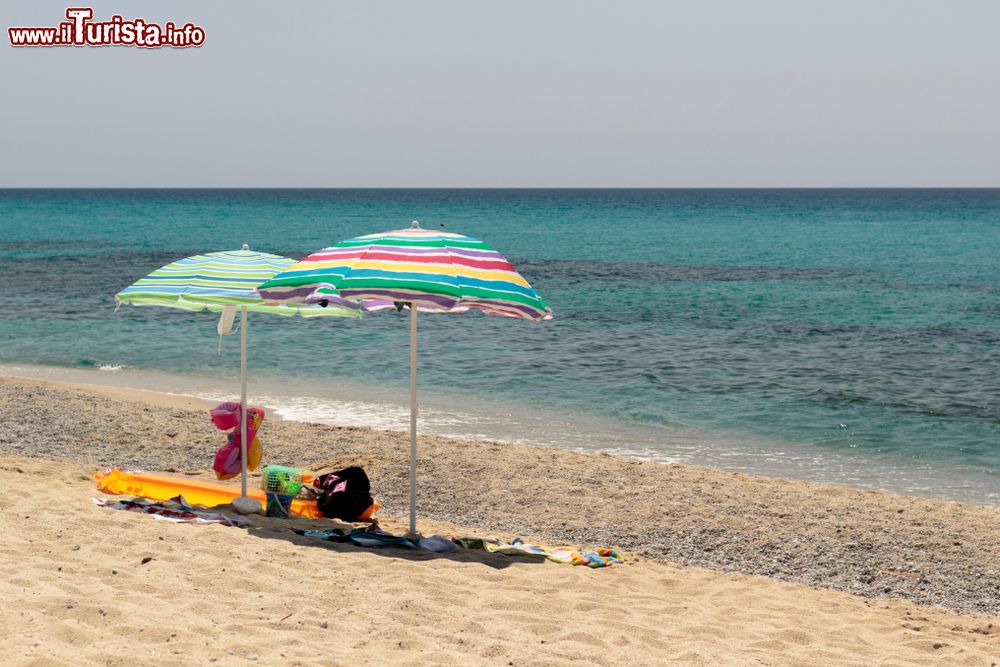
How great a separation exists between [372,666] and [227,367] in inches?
542

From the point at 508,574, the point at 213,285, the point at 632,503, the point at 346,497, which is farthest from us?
the point at 632,503

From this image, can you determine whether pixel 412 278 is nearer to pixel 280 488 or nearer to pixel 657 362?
pixel 280 488

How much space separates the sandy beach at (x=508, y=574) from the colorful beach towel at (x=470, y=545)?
0.15 metres

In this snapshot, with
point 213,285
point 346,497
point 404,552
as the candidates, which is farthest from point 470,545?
point 213,285

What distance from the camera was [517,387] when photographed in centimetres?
1652

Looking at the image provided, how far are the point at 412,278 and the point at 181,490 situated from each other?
348cm

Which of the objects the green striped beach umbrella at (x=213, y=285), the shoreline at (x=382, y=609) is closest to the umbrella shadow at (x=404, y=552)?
the shoreline at (x=382, y=609)

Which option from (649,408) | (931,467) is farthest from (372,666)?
(649,408)

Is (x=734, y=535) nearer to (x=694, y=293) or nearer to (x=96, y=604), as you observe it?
(x=96, y=604)

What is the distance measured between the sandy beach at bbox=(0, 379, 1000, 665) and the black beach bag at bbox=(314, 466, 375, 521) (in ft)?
1.20

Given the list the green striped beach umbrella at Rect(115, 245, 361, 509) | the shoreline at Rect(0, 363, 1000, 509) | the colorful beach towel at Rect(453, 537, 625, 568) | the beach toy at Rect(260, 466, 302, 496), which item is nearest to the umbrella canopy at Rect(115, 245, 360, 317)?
the green striped beach umbrella at Rect(115, 245, 361, 509)

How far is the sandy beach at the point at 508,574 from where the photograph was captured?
5.58 metres

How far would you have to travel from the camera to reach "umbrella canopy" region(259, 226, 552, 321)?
7320 mm

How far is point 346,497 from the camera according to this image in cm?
875
